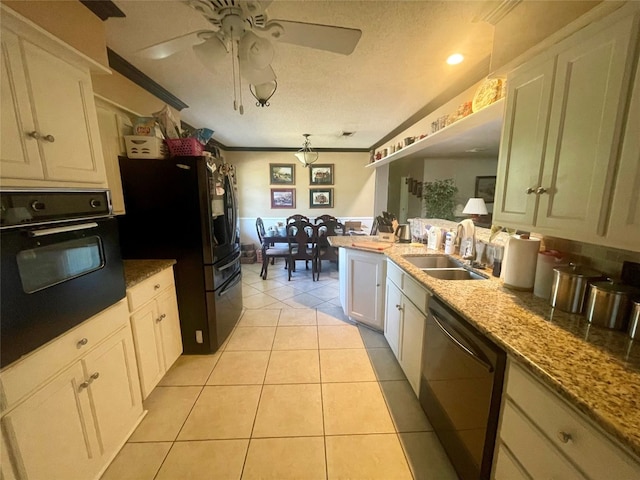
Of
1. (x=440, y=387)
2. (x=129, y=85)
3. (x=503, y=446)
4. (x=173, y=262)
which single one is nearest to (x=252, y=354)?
(x=173, y=262)

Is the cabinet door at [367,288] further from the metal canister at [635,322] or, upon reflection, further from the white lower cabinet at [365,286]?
the metal canister at [635,322]

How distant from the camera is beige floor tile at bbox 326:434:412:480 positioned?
4.33 ft

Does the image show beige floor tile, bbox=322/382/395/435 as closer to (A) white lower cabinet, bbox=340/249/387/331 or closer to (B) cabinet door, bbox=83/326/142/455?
(A) white lower cabinet, bbox=340/249/387/331

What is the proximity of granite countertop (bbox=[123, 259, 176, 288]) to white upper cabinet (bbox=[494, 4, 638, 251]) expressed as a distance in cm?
224

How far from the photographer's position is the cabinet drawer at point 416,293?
5.29 feet

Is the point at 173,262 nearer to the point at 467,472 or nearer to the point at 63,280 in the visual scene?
the point at 63,280

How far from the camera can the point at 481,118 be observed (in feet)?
5.83

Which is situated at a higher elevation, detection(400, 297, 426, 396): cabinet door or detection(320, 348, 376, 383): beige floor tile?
detection(400, 297, 426, 396): cabinet door

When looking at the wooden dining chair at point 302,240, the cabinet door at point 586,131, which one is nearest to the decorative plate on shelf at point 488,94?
the cabinet door at point 586,131

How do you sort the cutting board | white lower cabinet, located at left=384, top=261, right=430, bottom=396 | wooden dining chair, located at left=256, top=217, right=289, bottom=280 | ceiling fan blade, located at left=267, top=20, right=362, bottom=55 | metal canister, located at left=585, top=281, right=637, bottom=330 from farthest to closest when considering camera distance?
wooden dining chair, located at left=256, top=217, right=289, bottom=280 < the cutting board < white lower cabinet, located at left=384, top=261, right=430, bottom=396 < ceiling fan blade, located at left=267, top=20, right=362, bottom=55 < metal canister, located at left=585, top=281, right=637, bottom=330

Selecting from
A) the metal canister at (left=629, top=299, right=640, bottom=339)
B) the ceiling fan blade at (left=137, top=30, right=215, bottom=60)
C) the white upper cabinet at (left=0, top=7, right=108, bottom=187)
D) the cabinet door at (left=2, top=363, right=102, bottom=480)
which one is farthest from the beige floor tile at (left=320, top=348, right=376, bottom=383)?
the ceiling fan blade at (left=137, top=30, right=215, bottom=60)

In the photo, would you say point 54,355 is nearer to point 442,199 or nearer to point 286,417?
point 286,417

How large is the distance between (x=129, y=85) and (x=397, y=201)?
19.2ft

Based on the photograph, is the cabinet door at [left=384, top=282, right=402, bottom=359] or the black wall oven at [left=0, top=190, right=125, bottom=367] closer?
the black wall oven at [left=0, top=190, right=125, bottom=367]
